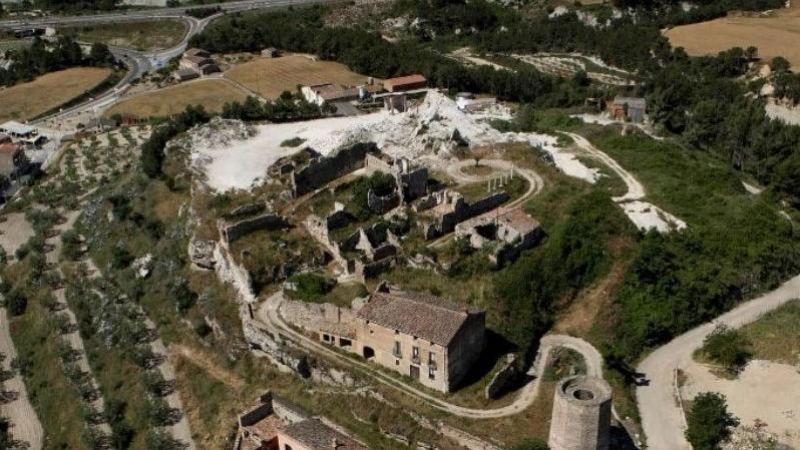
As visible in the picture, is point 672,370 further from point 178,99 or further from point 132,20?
point 132,20

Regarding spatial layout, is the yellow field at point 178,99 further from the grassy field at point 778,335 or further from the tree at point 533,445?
the tree at point 533,445

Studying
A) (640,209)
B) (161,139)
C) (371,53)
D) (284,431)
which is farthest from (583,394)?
(371,53)

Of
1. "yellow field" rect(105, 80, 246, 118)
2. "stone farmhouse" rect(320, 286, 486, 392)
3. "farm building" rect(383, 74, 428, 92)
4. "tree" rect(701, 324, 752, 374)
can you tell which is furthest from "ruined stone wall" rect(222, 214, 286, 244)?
"yellow field" rect(105, 80, 246, 118)

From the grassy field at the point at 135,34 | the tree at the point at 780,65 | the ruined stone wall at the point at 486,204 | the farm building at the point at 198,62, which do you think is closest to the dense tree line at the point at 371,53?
the farm building at the point at 198,62

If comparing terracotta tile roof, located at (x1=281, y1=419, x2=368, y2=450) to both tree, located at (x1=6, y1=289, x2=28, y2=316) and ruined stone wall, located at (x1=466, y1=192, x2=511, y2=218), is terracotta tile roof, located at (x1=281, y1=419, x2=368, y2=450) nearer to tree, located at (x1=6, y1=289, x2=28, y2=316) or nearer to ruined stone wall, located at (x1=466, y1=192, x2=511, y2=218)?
ruined stone wall, located at (x1=466, y1=192, x2=511, y2=218)

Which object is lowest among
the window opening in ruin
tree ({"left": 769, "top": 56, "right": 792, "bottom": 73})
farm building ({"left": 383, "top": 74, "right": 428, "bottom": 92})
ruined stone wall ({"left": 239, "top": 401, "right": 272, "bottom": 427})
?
ruined stone wall ({"left": 239, "top": 401, "right": 272, "bottom": 427})

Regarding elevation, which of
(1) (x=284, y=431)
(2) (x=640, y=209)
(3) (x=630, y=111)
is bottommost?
(1) (x=284, y=431)
